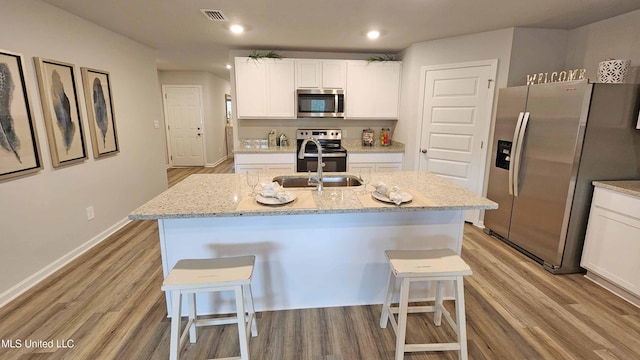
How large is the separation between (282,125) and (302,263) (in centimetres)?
305

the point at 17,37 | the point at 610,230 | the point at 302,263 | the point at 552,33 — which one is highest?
the point at 552,33

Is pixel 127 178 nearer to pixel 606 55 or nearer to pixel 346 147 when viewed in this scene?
pixel 346 147

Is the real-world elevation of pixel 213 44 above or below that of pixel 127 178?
above

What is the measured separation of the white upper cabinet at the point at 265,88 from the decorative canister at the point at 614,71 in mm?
3345

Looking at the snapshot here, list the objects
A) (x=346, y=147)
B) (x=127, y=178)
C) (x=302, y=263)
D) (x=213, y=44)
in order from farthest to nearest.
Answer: (x=346, y=147) → (x=213, y=44) → (x=127, y=178) → (x=302, y=263)

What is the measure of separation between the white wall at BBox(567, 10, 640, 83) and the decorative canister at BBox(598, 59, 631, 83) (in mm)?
381

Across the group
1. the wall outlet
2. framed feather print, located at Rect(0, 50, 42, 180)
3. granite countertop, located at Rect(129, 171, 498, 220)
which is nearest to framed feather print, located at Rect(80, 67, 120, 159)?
the wall outlet

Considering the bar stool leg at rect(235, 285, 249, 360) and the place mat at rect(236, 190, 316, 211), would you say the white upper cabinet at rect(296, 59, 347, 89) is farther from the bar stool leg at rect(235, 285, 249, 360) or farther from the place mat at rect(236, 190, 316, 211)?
the bar stool leg at rect(235, 285, 249, 360)

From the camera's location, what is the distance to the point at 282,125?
4762mm

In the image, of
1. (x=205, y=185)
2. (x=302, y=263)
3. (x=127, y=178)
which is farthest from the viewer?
(x=127, y=178)

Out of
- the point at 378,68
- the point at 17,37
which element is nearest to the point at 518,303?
the point at 378,68

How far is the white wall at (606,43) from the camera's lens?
9.03 feet

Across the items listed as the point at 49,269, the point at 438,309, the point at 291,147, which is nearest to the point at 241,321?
the point at 438,309

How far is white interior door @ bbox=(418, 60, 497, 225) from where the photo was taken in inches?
140
